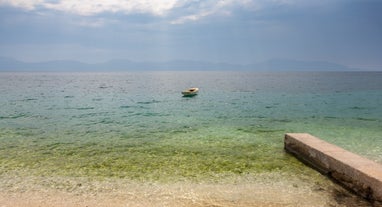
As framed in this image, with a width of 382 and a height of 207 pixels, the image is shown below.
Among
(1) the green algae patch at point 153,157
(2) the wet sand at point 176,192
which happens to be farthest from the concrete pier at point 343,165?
(1) the green algae patch at point 153,157

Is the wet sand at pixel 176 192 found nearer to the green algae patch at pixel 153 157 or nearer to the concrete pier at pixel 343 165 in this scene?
the concrete pier at pixel 343 165

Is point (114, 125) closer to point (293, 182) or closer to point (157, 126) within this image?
point (157, 126)

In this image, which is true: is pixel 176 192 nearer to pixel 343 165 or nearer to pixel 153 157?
pixel 153 157

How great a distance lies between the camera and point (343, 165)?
32.2 feet

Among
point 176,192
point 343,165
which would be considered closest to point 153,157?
point 176,192

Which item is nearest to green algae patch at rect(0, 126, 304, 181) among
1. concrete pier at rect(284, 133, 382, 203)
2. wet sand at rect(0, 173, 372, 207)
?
concrete pier at rect(284, 133, 382, 203)

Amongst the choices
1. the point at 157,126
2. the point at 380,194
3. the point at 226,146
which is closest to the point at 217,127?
the point at 157,126

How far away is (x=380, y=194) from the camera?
318 inches

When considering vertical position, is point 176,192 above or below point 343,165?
below

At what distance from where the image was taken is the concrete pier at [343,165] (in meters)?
8.50

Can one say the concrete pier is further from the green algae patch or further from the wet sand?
the green algae patch

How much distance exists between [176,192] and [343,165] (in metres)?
5.76

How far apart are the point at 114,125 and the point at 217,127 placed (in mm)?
8539

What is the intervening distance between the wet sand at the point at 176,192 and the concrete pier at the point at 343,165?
0.35m
